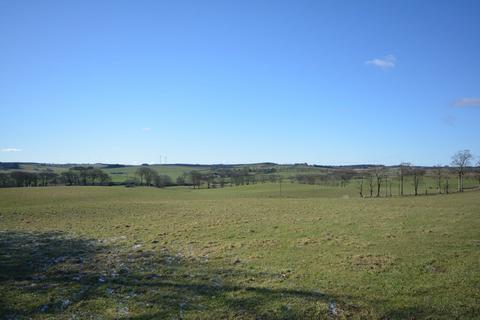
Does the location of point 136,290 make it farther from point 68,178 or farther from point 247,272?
point 68,178

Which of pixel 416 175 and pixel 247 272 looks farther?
pixel 416 175

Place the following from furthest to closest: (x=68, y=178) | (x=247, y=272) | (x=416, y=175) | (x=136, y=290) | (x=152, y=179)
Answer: (x=152, y=179)
(x=68, y=178)
(x=416, y=175)
(x=247, y=272)
(x=136, y=290)

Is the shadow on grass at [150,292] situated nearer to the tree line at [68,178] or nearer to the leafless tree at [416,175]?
the leafless tree at [416,175]

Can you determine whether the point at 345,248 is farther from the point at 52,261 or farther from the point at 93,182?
the point at 93,182

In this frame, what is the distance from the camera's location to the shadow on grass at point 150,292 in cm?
850

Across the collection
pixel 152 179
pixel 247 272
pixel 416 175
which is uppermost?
pixel 416 175

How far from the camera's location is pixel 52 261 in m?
13.8

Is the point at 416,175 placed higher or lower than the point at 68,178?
higher

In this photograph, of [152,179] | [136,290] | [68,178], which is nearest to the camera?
[136,290]

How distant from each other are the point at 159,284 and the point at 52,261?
657 cm

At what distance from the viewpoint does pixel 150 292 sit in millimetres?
10039

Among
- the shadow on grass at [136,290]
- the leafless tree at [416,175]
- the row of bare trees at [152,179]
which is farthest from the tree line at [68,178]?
the shadow on grass at [136,290]

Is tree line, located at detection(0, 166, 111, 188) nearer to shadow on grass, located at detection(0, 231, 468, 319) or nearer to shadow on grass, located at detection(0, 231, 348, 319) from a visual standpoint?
shadow on grass, located at detection(0, 231, 348, 319)

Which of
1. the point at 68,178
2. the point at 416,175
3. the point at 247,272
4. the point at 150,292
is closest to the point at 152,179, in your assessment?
the point at 68,178
